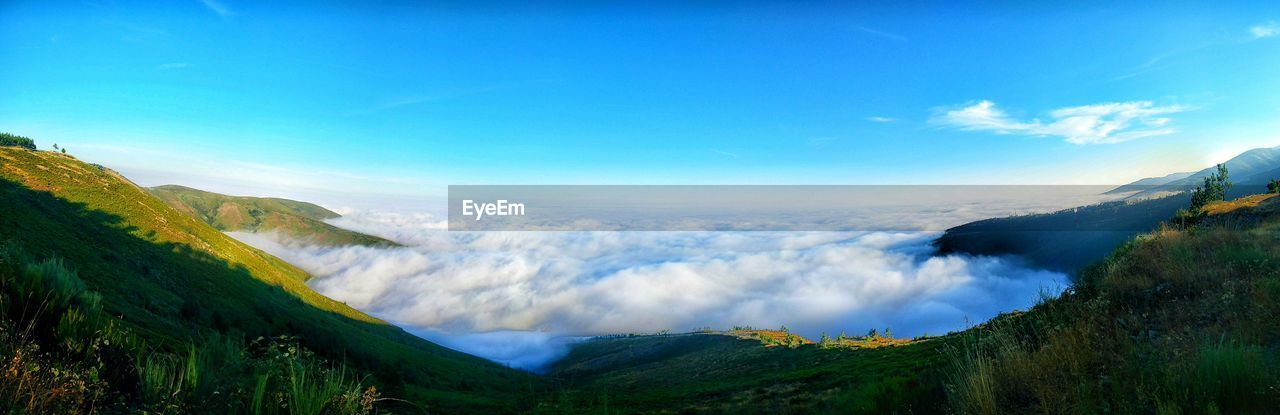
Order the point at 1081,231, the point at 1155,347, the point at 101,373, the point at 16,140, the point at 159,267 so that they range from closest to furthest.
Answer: the point at 101,373 → the point at 1155,347 → the point at 159,267 → the point at 16,140 → the point at 1081,231

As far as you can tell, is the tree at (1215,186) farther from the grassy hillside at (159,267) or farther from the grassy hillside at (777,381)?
the grassy hillside at (159,267)

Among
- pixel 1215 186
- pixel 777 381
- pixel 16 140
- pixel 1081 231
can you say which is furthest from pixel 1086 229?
pixel 16 140

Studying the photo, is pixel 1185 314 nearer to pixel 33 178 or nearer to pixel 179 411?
pixel 179 411

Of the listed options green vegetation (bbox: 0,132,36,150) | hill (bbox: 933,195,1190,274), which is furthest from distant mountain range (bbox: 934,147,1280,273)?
green vegetation (bbox: 0,132,36,150)

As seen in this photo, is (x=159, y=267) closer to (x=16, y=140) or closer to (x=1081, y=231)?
(x=16, y=140)

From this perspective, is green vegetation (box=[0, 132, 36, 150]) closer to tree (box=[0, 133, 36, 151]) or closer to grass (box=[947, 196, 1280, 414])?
tree (box=[0, 133, 36, 151])

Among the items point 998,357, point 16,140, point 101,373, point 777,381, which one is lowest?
point 777,381

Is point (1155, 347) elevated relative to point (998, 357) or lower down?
elevated

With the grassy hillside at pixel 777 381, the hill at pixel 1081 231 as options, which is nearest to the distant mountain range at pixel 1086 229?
the hill at pixel 1081 231

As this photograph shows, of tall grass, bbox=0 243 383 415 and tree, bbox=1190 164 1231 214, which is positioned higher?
tree, bbox=1190 164 1231 214
